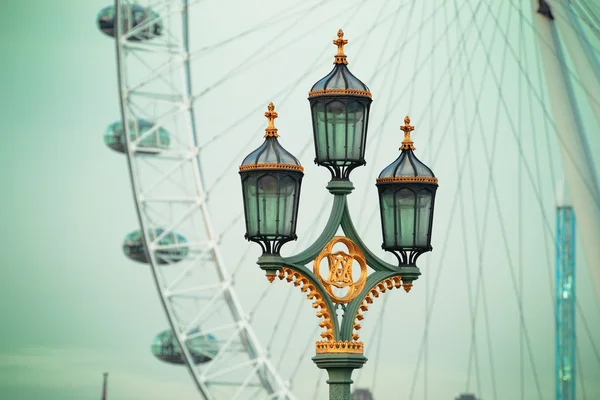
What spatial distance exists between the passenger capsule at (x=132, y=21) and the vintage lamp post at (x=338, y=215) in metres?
32.3

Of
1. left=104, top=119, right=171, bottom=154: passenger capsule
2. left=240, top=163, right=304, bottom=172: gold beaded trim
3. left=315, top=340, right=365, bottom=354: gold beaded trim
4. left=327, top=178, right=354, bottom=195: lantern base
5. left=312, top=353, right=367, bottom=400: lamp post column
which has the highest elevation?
left=104, top=119, right=171, bottom=154: passenger capsule

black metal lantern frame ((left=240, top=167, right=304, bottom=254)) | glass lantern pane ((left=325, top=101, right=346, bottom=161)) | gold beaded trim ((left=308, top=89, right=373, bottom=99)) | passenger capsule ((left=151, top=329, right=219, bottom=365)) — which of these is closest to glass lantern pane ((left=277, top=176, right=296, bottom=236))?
black metal lantern frame ((left=240, top=167, right=304, bottom=254))

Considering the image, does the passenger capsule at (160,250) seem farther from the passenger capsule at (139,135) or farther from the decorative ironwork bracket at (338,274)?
the decorative ironwork bracket at (338,274)

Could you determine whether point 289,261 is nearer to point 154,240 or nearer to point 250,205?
point 250,205

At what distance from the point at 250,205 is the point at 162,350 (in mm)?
35757

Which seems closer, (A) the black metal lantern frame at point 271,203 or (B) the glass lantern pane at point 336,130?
(A) the black metal lantern frame at point 271,203

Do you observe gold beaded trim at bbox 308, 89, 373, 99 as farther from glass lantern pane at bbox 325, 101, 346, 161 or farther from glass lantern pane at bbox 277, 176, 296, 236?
glass lantern pane at bbox 277, 176, 296, 236

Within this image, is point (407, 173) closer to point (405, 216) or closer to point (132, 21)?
point (405, 216)

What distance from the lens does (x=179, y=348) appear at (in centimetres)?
5019

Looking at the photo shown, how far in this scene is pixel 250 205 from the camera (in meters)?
15.0

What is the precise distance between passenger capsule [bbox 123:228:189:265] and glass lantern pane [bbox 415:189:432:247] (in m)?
34.1

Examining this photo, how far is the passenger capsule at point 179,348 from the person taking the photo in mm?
50312

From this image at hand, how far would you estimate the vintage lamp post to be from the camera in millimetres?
14945

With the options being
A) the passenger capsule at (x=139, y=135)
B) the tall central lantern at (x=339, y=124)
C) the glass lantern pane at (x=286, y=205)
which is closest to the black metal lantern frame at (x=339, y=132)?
the tall central lantern at (x=339, y=124)
